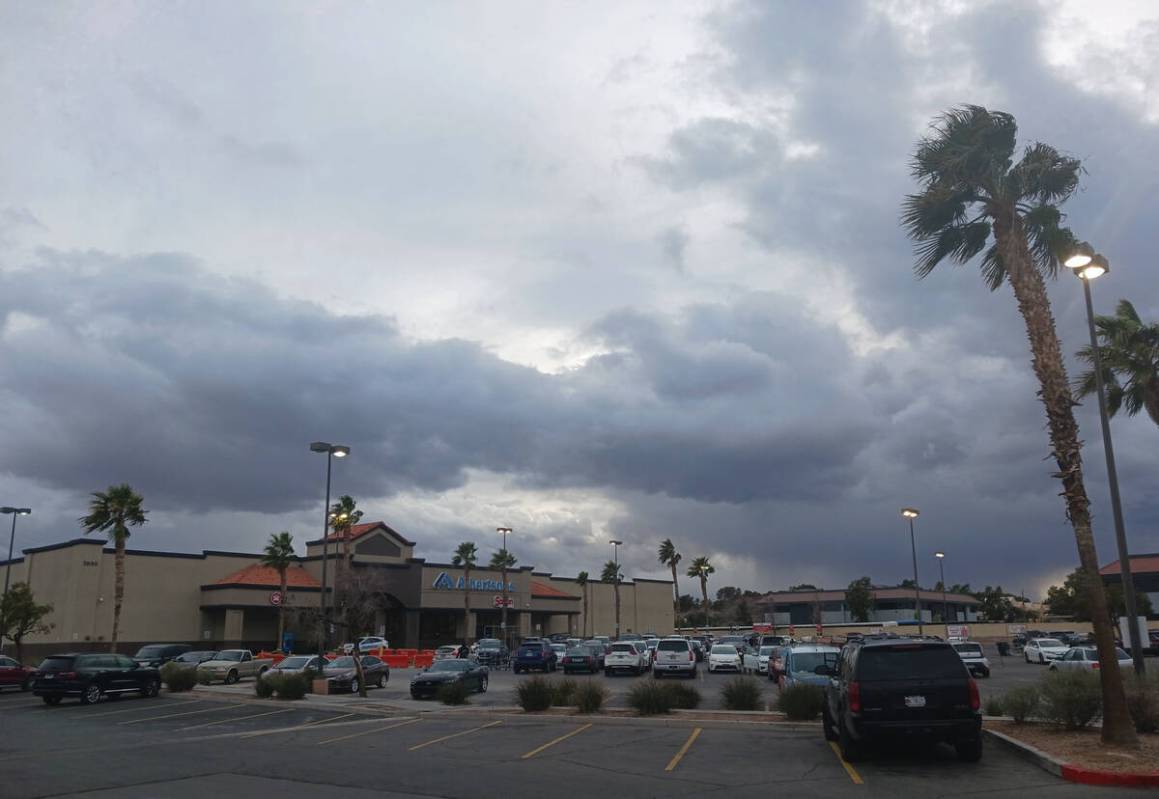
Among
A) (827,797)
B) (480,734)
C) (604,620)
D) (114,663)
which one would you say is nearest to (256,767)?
(480,734)

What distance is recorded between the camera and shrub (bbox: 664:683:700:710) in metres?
22.4

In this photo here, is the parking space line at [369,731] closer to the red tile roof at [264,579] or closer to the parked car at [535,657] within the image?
the parked car at [535,657]

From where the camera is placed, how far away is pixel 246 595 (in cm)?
6056

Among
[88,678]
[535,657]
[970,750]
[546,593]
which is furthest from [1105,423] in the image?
[546,593]

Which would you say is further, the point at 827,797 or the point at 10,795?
the point at 10,795

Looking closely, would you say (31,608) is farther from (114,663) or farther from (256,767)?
(256,767)

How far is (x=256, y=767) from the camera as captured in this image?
15602 mm

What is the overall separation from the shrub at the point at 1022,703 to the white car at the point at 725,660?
85.1ft

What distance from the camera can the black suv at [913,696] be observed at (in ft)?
43.1

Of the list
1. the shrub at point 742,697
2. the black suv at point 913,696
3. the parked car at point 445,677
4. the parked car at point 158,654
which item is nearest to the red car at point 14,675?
the parked car at point 158,654

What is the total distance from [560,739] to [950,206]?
13565mm

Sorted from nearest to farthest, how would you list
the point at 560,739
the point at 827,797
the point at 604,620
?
the point at 827,797, the point at 560,739, the point at 604,620

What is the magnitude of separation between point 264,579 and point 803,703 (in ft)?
167

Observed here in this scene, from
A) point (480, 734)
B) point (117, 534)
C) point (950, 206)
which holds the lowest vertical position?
point (480, 734)
